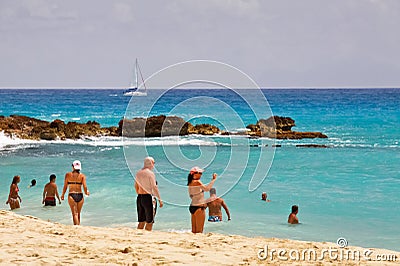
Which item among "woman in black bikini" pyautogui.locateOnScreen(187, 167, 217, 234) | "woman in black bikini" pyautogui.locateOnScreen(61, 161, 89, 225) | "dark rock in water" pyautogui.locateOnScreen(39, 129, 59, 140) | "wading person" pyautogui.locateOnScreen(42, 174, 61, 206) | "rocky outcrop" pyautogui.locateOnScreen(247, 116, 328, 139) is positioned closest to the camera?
"woman in black bikini" pyautogui.locateOnScreen(187, 167, 217, 234)

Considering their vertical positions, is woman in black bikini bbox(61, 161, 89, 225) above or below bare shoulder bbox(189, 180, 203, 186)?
below

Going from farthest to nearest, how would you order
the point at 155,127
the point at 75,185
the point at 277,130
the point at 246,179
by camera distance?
the point at 277,130 → the point at 155,127 → the point at 246,179 → the point at 75,185

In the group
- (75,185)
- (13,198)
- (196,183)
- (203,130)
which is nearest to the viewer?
(196,183)

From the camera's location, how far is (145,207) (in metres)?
8.55

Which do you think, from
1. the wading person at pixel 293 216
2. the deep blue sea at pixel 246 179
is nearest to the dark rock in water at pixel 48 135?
the deep blue sea at pixel 246 179

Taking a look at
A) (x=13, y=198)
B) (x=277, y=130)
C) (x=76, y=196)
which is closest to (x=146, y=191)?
(x=76, y=196)

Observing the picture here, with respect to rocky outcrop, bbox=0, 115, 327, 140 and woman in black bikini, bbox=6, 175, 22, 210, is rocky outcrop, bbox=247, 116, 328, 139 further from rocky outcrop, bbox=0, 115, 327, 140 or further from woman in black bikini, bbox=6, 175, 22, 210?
woman in black bikini, bbox=6, 175, 22, 210

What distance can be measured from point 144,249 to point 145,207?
5.91ft

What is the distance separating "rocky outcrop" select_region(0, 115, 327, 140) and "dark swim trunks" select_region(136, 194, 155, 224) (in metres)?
21.2

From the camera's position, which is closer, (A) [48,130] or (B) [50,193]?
(B) [50,193]

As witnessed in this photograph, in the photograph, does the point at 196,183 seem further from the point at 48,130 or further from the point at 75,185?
the point at 48,130

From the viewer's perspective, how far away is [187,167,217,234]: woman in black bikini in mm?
8156

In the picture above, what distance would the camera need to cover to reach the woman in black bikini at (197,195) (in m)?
8.16

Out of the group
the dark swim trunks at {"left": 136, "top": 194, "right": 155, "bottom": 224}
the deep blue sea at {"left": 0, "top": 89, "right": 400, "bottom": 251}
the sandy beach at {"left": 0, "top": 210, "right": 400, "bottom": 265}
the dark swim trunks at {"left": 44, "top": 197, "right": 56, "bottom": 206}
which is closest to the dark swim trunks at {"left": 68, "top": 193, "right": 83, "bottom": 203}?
the sandy beach at {"left": 0, "top": 210, "right": 400, "bottom": 265}
